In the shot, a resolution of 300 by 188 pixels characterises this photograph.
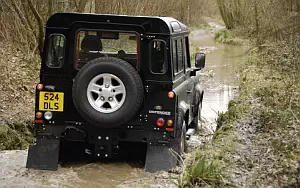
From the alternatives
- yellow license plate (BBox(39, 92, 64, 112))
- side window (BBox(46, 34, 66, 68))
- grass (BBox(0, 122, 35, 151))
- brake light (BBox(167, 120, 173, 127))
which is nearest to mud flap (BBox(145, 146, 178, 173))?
brake light (BBox(167, 120, 173, 127))

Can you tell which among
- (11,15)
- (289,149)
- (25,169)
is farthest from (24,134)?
(11,15)

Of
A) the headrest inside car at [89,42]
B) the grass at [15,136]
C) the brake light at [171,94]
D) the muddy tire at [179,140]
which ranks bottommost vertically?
the grass at [15,136]

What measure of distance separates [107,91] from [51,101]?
2.93ft

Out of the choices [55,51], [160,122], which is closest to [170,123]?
[160,122]

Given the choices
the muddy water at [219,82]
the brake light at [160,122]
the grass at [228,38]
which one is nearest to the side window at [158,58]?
the brake light at [160,122]

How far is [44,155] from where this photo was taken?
6949 mm

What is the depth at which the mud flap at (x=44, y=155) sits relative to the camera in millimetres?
6906

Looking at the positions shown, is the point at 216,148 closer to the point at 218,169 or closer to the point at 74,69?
the point at 218,169

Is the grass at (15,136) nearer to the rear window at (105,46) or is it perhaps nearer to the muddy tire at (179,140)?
the rear window at (105,46)

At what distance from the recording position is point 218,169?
5.86m

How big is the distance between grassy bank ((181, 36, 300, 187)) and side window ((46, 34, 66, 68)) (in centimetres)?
221

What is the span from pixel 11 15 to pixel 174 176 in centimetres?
1099

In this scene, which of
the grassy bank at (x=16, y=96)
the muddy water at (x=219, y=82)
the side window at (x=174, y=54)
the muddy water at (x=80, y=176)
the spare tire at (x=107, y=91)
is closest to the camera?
the muddy water at (x=80, y=176)

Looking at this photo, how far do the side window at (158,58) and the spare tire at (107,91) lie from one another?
1.16ft
